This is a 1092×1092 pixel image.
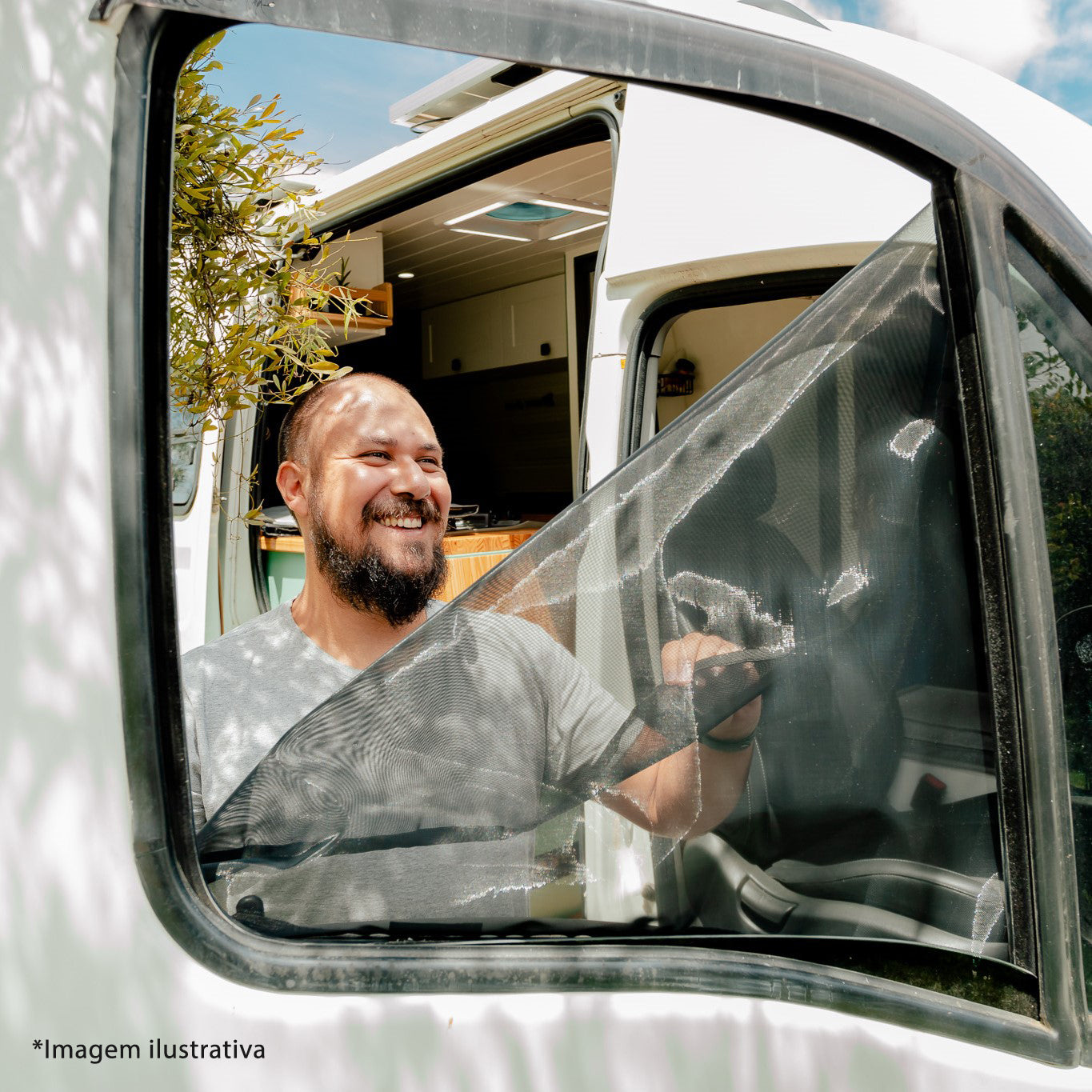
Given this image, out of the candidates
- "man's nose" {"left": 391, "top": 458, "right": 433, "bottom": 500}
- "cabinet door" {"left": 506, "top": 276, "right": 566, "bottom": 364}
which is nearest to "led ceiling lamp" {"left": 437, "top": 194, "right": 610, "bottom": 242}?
"cabinet door" {"left": 506, "top": 276, "right": 566, "bottom": 364}

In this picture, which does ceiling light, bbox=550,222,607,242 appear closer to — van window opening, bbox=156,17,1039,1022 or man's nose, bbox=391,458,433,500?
man's nose, bbox=391,458,433,500

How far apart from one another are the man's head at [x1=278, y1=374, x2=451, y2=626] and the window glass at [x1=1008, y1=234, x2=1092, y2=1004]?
113 centimetres

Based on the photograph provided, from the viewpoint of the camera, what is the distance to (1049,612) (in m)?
1.01

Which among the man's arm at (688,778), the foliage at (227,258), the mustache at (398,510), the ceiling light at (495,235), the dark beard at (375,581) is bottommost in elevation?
the man's arm at (688,778)

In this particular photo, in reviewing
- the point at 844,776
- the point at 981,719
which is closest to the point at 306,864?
the point at 844,776

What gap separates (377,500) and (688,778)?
3.54 feet

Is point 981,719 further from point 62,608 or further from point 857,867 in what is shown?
point 62,608

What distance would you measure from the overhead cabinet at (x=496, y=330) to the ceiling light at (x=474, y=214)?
6.08 ft

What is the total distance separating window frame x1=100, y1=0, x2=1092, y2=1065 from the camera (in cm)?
82

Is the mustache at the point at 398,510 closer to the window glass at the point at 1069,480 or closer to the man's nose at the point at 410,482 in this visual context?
the man's nose at the point at 410,482

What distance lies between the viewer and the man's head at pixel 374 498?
74.5 inches

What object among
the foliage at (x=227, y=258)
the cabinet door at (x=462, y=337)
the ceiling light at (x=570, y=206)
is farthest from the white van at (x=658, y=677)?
the cabinet door at (x=462, y=337)

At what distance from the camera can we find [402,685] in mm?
1002

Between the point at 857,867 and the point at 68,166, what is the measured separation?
964mm
